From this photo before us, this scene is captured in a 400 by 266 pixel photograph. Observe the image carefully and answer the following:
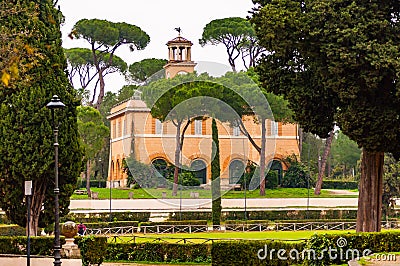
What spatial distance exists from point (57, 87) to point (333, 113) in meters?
8.19

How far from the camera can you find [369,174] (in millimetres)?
22891

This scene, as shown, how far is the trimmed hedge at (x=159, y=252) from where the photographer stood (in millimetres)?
22219

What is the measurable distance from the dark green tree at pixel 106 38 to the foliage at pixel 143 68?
86.8 inches

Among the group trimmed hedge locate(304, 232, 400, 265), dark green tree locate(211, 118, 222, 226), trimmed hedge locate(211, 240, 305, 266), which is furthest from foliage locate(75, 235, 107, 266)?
dark green tree locate(211, 118, 222, 226)

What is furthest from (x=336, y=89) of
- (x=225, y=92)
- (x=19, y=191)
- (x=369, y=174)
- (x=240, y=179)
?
(x=240, y=179)

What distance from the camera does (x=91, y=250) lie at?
17906 millimetres

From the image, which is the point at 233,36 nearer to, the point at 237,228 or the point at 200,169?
the point at 200,169

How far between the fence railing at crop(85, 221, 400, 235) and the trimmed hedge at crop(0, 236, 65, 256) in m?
9.74

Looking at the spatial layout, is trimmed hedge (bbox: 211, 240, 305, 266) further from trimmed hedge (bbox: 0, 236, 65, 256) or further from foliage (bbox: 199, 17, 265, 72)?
foliage (bbox: 199, 17, 265, 72)

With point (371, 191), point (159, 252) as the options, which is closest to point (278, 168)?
point (371, 191)

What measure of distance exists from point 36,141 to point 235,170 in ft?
105

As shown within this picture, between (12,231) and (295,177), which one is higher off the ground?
(295,177)

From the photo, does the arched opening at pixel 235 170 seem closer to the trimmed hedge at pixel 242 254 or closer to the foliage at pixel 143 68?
the foliage at pixel 143 68

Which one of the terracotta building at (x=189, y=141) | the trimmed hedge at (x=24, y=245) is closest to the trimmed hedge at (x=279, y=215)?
the terracotta building at (x=189, y=141)
